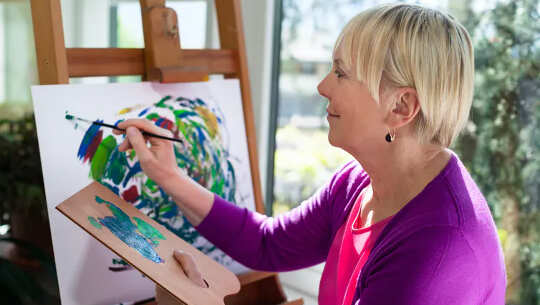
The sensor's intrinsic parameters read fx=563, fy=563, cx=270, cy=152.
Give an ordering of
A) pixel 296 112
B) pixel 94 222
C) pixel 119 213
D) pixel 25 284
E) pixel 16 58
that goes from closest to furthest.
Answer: pixel 94 222
pixel 119 213
pixel 25 284
pixel 296 112
pixel 16 58

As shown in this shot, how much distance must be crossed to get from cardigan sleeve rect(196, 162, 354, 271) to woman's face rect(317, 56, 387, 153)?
0.26m


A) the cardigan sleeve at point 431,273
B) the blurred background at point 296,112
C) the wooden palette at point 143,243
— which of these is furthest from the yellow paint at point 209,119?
the cardigan sleeve at point 431,273

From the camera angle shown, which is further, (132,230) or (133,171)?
(133,171)

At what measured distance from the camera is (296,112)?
2141 millimetres

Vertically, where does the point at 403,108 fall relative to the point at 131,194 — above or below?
above

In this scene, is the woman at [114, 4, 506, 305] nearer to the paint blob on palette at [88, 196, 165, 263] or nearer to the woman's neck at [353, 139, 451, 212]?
the woman's neck at [353, 139, 451, 212]

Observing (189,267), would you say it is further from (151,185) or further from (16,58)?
(16,58)

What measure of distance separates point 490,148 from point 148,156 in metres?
0.97

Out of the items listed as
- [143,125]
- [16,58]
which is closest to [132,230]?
[143,125]

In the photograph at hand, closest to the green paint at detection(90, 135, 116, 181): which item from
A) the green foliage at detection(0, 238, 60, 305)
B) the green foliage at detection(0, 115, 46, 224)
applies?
the green foliage at detection(0, 238, 60, 305)

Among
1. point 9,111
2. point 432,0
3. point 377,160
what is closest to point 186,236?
point 377,160

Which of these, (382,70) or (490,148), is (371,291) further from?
(490,148)

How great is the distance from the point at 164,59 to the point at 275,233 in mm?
538

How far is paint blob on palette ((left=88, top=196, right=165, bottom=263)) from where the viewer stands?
115 centimetres
